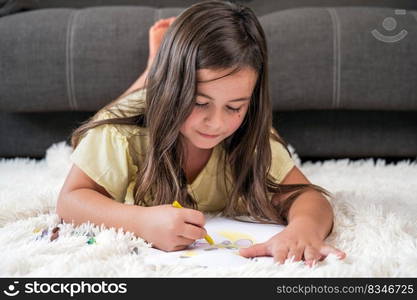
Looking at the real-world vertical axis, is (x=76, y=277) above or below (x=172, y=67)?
below

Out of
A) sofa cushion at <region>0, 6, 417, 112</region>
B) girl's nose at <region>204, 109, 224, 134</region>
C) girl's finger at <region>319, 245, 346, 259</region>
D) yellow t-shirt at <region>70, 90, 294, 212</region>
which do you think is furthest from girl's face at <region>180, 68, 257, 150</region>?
sofa cushion at <region>0, 6, 417, 112</region>

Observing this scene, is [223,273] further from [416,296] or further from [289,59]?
[289,59]

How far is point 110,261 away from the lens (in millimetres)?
759

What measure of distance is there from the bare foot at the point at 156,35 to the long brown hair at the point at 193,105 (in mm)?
434

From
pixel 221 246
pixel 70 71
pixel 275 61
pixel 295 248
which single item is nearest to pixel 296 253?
pixel 295 248

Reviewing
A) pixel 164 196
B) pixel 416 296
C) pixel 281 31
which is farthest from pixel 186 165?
pixel 281 31

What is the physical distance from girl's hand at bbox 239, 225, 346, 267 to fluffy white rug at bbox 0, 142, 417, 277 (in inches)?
1.1

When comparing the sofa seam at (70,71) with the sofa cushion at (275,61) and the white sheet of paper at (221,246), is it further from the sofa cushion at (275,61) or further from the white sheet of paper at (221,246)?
the white sheet of paper at (221,246)

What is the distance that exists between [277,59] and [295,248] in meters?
0.82

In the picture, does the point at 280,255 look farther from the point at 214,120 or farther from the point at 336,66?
the point at 336,66

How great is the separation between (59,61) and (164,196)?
0.72 metres

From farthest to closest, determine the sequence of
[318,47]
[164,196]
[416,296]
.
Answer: [318,47] < [164,196] < [416,296]

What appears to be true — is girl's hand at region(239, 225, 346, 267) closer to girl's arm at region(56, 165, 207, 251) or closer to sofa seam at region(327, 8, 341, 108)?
girl's arm at region(56, 165, 207, 251)

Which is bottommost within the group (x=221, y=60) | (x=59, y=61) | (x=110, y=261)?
(x=110, y=261)
